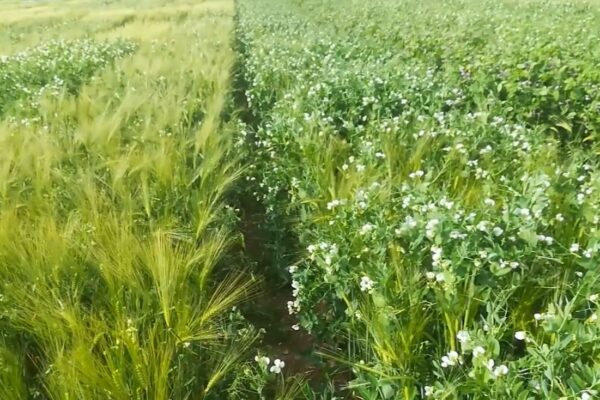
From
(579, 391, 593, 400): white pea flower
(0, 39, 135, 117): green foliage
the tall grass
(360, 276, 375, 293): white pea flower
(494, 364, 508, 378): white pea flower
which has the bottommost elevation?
(0, 39, 135, 117): green foliage

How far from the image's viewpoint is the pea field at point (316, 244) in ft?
6.40

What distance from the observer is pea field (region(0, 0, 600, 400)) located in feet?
6.40

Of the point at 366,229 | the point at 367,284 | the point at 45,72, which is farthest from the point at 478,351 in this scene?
the point at 45,72

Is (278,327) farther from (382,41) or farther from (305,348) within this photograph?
(382,41)

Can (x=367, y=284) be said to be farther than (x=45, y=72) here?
No

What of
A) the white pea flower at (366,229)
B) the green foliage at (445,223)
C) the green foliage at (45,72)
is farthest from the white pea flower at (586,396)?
the green foliage at (45,72)

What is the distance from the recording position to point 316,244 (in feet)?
8.79

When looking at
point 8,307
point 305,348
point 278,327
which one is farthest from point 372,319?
point 8,307

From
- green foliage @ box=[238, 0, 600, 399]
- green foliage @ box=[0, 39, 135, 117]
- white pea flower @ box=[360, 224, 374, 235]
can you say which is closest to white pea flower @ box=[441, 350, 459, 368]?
green foliage @ box=[238, 0, 600, 399]

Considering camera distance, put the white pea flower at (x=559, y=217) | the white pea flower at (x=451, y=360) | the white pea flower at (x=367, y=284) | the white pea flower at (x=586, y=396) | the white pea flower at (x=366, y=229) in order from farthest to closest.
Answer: the white pea flower at (x=366, y=229) < the white pea flower at (x=559, y=217) < the white pea flower at (x=367, y=284) < the white pea flower at (x=451, y=360) < the white pea flower at (x=586, y=396)

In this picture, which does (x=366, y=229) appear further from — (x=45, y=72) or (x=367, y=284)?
(x=45, y=72)

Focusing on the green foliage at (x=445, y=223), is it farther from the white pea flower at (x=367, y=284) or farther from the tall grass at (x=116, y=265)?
the tall grass at (x=116, y=265)

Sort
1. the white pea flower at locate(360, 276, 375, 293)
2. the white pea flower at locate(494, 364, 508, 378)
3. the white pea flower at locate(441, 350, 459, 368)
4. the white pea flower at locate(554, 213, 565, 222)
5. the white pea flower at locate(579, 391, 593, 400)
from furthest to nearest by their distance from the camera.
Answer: the white pea flower at locate(554, 213, 565, 222)
the white pea flower at locate(360, 276, 375, 293)
the white pea flower at locate(441, 350, 459, 368)
the white pea flower at locate(494, 364, 508, 378)
the white pea flower at locate(579, 391, 593, 400)

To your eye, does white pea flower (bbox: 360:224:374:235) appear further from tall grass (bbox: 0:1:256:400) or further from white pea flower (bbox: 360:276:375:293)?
tall grass (bbox: 0:1:256:400)
